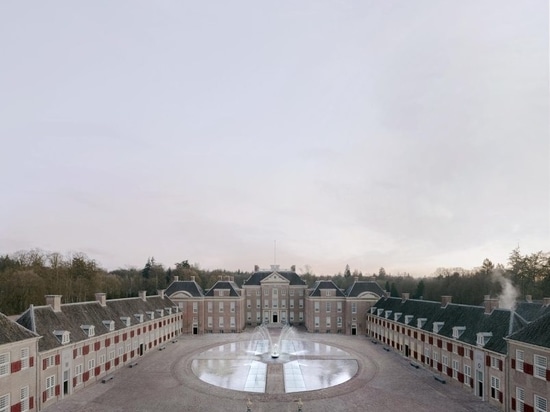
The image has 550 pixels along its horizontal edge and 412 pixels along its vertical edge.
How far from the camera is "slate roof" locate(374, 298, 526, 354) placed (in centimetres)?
3391

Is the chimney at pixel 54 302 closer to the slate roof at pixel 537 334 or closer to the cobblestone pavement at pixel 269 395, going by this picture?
the cobblestone pavement at pixel 269 395

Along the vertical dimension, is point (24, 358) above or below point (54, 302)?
below

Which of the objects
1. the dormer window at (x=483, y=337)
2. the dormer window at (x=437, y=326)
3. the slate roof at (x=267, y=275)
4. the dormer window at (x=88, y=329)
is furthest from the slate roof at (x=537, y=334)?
the slate roof at (x=267, y=275)

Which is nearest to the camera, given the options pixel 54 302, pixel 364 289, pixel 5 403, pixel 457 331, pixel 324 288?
pixel 5 403

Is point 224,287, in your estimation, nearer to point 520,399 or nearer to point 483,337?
point 483,337

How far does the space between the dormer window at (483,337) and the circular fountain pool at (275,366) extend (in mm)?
13065

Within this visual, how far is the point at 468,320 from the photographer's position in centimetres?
4038

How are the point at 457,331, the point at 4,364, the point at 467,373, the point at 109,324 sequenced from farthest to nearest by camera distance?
the point at 109,324, the point at 457,331, the point at 467,373, the point at 4,364

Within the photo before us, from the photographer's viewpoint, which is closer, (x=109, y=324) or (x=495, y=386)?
(x=495, y=386)

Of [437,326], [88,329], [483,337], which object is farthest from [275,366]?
[483,337]

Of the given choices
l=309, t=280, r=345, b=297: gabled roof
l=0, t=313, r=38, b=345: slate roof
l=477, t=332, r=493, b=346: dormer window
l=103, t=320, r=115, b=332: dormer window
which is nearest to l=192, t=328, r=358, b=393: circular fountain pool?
l=103, t=320, r=115, b=332: dormer window

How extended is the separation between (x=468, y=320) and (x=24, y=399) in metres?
38.4

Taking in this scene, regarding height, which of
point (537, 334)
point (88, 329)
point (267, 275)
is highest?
point (267, 275)

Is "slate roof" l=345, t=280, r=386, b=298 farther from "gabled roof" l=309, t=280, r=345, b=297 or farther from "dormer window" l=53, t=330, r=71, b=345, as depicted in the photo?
"dormer window" l=53, t=330, r=71, b=345
